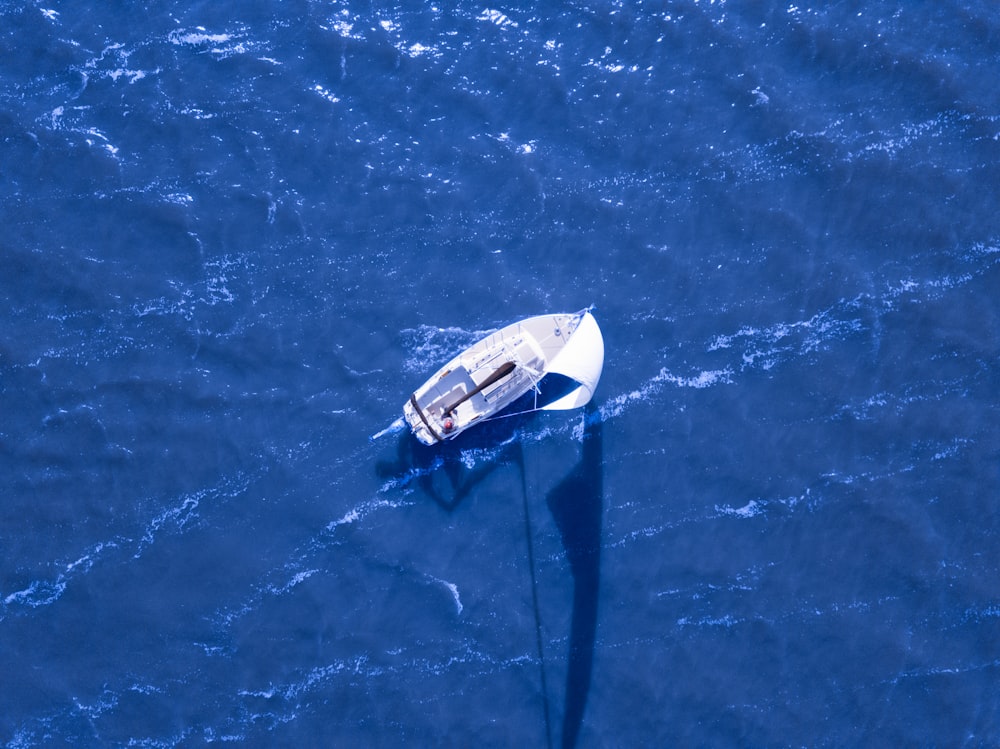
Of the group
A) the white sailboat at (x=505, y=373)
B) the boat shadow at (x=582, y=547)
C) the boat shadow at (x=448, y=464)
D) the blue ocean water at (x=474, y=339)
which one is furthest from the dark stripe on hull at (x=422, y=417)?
the boat shadow at (x=582, y=547)

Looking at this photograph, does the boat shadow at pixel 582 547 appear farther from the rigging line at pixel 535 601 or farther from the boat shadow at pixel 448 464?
the boat shadow at pixel 448 464

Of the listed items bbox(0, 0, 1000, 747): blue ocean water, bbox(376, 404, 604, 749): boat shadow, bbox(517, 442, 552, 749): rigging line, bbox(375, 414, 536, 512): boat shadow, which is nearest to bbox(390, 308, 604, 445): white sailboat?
bbox(375, 414, 536, 512): boat shadow

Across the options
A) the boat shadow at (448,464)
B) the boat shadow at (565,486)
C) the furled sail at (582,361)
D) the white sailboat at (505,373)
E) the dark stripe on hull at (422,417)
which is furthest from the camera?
the boat shadow at (448,464)

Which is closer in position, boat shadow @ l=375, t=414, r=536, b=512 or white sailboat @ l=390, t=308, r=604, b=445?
white sailboat @ l=390, t=308, r=604, b=445

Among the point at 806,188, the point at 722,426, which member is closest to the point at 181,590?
the point at 722,426

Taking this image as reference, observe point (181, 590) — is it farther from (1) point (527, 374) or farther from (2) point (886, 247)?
(2) point (886, 247)

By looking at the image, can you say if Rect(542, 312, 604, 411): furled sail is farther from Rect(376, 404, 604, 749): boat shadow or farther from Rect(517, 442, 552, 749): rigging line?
Rect(517, 442, 552, 749): rigging line
